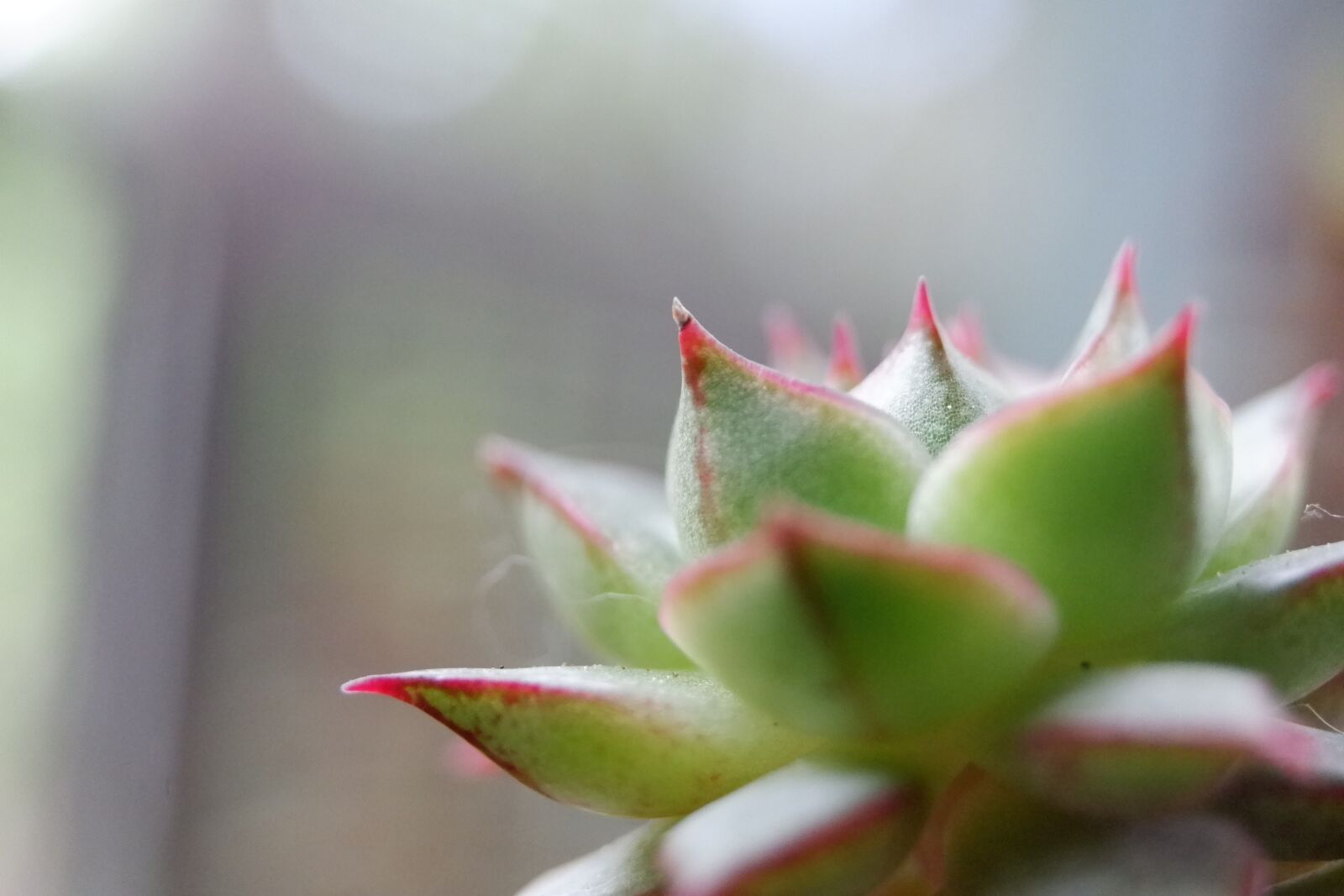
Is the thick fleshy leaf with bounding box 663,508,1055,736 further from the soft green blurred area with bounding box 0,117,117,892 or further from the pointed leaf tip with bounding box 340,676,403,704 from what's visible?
the soft green blurred area with bounding box 0,117,117,892

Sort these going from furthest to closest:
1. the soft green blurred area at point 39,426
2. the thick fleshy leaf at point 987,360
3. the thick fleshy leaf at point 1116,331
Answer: the soft green blurred area at point 39,426, the thick fleshy leaf at point 987,360, the thick fleshy leaf at point 1116,331

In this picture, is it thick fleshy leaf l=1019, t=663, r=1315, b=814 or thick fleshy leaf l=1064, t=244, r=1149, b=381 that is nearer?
thick fleshy leaf l=1019, t=663, r=1315, b=814

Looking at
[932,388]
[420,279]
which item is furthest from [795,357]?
[420,279]

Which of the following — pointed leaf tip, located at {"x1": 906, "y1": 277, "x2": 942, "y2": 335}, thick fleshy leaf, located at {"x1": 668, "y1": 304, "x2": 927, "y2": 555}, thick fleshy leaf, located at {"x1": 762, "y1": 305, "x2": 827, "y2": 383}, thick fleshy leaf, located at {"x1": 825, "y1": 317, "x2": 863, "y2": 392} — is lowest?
thick fleshy leaf, located at {"x1": 668, "y1": 304, "x2": 927, "y2": 555}

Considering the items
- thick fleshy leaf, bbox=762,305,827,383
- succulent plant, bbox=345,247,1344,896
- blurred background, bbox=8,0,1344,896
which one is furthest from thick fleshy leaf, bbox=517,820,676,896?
blurred background, bbox=8,0,1344,896

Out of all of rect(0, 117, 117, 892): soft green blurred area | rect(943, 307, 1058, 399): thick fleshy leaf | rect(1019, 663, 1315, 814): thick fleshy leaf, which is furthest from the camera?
rect(0, 117, 117, 892): soft green blurred area

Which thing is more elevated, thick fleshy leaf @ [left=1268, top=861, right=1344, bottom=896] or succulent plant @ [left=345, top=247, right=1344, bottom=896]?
succulent plant @ [left=345, top=247, right=1344, bottom=896]

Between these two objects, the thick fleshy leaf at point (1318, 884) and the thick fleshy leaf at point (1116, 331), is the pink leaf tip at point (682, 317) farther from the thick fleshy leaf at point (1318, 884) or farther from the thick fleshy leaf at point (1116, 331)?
the thick fleshy leaf at point (1318, 884)

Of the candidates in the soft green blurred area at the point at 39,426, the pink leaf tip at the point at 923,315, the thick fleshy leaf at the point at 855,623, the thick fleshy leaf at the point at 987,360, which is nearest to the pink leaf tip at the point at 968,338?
the thick fleshy leaf at the point at 987,360
